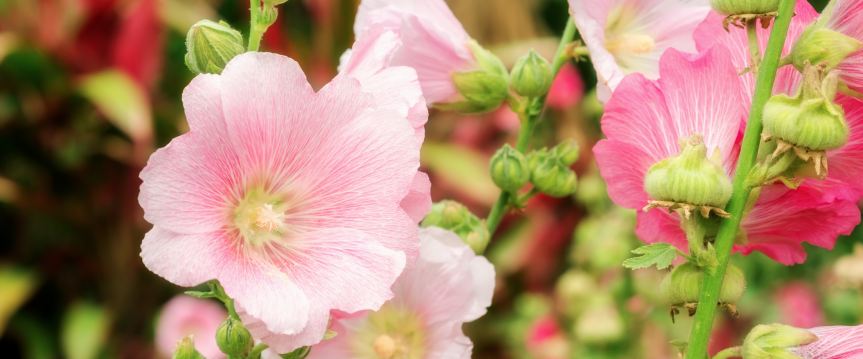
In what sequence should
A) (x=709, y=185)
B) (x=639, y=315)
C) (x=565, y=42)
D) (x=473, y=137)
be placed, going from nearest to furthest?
(x=709, y=185) → (x=565, y=42) → (x=639, y=315) → (x=473, y=137)

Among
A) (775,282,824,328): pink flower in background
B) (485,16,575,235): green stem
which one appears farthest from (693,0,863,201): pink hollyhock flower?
(775,282,824,328): pink flower in background

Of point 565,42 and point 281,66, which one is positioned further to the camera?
point 565,42

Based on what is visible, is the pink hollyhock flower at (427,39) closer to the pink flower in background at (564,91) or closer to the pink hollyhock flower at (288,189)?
the pink hollyhock flower at (288,189)

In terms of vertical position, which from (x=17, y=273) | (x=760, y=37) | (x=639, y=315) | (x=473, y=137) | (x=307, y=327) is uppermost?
(x=760, y=37)

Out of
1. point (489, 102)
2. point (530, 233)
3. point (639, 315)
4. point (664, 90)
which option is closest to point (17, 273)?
point (530, 233)

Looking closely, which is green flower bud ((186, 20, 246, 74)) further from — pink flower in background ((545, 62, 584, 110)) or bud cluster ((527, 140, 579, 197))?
pink flower in background ((545, 62, 584, 110))

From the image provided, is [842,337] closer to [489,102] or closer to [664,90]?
[664,90]
